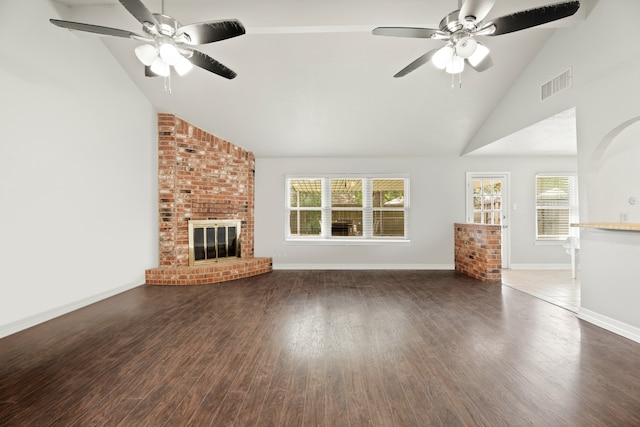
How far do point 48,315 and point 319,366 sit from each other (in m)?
2.98

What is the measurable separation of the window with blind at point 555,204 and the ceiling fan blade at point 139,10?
6.85 meters

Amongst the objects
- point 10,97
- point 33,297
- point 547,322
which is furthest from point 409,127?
point 33,297

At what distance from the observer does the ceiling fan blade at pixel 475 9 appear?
2088mm

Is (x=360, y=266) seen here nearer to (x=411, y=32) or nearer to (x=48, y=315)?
(x=411, y=32)

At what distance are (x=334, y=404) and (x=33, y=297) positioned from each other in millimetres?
3189

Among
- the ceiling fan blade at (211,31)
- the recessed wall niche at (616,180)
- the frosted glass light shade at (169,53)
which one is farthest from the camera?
the recessed wall niche at (616,180)

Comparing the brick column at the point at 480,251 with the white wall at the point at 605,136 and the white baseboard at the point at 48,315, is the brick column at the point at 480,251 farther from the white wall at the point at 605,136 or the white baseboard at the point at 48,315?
the white baseboard at the point at 48,315

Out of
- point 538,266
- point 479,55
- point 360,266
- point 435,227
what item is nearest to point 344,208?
point 360,266

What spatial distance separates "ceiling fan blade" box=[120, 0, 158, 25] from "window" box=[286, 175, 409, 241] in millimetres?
4085

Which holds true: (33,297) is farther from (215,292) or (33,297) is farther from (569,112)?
(569,112)

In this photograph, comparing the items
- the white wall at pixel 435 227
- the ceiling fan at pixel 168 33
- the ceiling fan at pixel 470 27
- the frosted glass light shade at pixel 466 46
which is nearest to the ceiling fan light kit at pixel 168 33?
the ceiling fan at pixel 168 33

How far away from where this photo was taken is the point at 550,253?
599 centimetres

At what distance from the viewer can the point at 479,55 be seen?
2768mm

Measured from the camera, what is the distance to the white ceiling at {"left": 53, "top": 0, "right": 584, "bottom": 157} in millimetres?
3131
